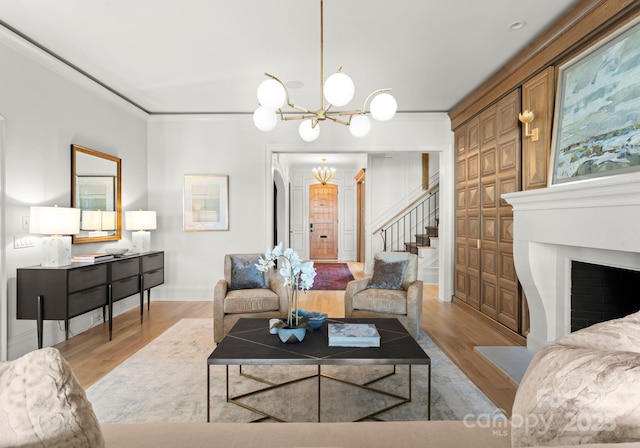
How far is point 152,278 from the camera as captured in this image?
4.77 meters

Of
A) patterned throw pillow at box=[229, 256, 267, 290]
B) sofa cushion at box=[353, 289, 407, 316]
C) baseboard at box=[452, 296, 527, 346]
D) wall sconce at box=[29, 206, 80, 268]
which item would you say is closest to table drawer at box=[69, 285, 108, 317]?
wall sconce at box=[29, 206, 80, 268]

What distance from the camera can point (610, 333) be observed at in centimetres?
84

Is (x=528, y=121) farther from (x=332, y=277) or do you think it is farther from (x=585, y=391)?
(x=332, y=277)

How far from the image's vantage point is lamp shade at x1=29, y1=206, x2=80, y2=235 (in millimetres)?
3209

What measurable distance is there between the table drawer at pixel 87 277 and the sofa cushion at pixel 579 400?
358 cm

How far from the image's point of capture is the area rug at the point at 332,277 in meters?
6.74

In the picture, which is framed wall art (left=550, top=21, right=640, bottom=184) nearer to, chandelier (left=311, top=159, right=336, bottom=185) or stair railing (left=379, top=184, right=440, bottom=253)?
stair railing (left=379, top=184, right=440, bottom=253)

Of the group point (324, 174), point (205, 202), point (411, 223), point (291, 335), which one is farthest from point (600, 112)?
point (324, 174)

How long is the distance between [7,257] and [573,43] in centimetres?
495

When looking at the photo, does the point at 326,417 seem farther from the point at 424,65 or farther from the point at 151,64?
the point at 151,64

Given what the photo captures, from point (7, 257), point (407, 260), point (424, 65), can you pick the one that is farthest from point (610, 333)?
point (7, 257)

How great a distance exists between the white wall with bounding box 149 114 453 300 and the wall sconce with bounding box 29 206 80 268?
2.16 meters

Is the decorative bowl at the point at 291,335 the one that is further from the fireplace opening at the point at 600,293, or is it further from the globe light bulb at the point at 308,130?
the fireplace opening at the point at 600,293

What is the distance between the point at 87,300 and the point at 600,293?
4313 mm
